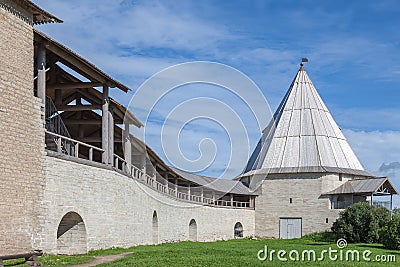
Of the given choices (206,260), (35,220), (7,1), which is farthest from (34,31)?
(206,260)

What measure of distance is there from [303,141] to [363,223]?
11449 mm

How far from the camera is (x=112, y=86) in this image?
21.2 meters

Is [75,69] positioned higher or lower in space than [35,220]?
higher

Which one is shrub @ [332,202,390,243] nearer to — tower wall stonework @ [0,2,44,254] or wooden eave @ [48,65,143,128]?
wooden eave @ [48,65,143,128]

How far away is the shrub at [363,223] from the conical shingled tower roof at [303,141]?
6394 mm

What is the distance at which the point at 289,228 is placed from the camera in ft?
142

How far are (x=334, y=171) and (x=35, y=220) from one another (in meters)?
30.6

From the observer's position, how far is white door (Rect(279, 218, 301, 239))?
Answer: 43031 millimetres

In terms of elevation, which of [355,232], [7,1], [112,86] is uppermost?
[7,1]

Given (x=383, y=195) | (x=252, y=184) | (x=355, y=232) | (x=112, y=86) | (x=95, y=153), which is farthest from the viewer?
(x=252, y=184)

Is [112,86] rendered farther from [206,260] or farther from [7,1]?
[206,260]

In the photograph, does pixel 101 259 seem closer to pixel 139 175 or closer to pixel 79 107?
pixel 79 107

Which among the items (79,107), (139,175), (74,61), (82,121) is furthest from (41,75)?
(139,175)

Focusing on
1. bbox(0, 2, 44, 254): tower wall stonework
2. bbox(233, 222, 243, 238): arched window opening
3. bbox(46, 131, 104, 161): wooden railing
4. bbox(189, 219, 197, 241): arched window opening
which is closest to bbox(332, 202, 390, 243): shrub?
bbox(233, 222, 243, 238): arched window opening
